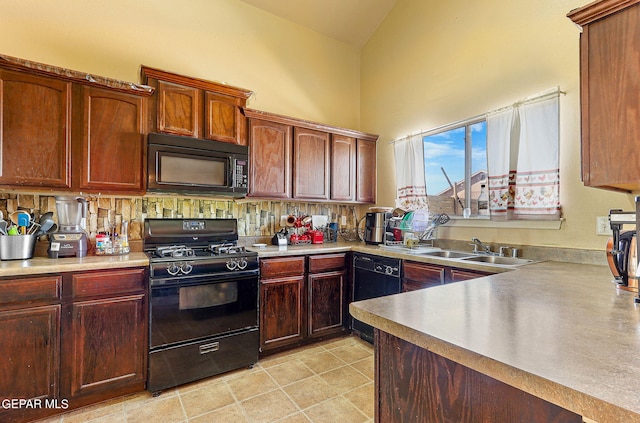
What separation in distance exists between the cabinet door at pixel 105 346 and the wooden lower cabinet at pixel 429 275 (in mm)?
1933

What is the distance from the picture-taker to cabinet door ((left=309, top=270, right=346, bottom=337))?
9.28ft

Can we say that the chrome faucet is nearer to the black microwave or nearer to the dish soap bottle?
the dish soap bottle

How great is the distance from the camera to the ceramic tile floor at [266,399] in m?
1.85

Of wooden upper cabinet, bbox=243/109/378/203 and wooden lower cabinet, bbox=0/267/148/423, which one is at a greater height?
wooden upper cabinet, bbox=243/109/378/203

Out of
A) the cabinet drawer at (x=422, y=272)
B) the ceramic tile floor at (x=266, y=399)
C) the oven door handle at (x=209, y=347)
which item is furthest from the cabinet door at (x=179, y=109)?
the cabinet drawer at (x=422, y=272)

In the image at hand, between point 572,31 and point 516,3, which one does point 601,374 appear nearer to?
point 572,31

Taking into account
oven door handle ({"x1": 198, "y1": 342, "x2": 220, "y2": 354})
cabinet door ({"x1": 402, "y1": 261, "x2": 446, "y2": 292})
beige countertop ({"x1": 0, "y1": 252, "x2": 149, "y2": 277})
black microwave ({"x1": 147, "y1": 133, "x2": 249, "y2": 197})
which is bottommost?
oven door handle ({"x1": 198, "y1": 342, "x2": 220, "y2": 354})

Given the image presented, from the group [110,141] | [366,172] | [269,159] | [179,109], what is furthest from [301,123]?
[110,141]

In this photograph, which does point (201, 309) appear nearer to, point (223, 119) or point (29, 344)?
point (29, 344)

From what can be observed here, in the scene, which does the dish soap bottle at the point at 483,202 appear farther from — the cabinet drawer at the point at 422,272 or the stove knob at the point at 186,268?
the stove knob at the point at 186,268

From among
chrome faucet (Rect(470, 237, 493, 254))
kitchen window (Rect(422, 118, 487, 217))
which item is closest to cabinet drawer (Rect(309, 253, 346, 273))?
kitchen window (Rect(422, 118, 487, 217))

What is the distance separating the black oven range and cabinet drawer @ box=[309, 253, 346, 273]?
557 mm

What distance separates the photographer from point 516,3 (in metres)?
2.44


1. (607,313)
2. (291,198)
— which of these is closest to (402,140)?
(291,198)
